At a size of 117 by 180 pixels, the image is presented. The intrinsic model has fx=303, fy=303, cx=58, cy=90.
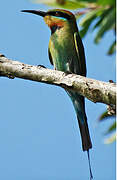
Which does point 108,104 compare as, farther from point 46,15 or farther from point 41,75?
point 46,15

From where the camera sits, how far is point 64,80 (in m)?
1.61

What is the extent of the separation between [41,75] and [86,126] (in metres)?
0.84

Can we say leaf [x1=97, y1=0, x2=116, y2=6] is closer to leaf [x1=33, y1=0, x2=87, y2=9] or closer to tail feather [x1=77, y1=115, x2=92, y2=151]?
leaf [x1=33, y1=0, x2=87, y2=9]

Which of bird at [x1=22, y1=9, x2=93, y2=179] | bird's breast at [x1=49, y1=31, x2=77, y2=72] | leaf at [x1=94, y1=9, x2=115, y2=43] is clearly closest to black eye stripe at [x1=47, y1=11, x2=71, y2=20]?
bird at [x1=22, y1=9, x2=93, y2=179]

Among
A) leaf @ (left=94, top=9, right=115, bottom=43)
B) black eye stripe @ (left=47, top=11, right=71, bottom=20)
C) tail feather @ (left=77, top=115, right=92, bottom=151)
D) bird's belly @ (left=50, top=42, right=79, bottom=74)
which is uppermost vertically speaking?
black eye stripe @ (left=47, top=11, right=71, bottom=20)

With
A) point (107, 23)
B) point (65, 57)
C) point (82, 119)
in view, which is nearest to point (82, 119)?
point (82, 119)

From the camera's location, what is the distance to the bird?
246 centimetres

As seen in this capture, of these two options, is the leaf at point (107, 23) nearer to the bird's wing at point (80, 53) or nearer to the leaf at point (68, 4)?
the leaf at point (68, 4)

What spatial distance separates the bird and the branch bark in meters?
0.79

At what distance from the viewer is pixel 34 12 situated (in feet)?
8.34

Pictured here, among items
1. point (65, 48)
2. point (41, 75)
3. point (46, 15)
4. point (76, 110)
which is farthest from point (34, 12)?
point (41, 75)

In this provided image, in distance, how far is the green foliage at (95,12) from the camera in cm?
162

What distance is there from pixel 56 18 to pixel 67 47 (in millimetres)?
283

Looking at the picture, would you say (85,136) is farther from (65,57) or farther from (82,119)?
(65,57)
